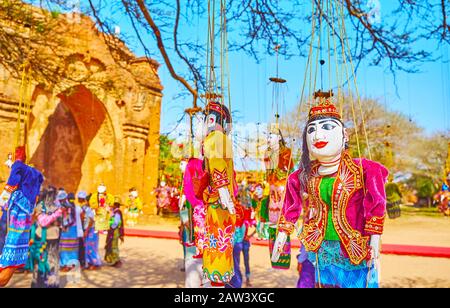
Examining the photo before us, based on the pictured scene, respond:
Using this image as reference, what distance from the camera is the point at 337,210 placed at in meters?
2.11

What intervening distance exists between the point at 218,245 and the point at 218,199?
281mm

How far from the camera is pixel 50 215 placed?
4391mm

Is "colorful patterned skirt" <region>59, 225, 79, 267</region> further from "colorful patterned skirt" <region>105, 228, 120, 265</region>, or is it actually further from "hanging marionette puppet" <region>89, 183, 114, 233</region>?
"colorful patterned skirt" <region>105, 228, 120, 265</region>

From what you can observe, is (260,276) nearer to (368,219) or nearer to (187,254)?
(187,254)

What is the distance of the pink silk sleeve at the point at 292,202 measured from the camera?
2.26 m

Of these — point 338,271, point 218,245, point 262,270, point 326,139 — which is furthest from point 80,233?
point 326,139

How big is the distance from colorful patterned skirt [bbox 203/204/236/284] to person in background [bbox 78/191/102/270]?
421 centimetres

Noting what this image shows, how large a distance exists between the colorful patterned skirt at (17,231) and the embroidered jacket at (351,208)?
5.82 feet

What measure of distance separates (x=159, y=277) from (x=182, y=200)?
2750mm

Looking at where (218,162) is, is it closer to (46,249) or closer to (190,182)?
(190,182)

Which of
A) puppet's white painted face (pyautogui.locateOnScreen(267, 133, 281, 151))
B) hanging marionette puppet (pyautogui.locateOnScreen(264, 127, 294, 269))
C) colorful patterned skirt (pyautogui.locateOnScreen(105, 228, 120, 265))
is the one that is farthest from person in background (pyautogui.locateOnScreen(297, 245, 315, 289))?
colorful patterned skirt (pyautogui.locateOnScreen(105, 228, 120, 265))

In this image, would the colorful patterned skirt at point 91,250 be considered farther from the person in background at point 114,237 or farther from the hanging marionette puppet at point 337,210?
the hanging marionette puppet at point 337,210

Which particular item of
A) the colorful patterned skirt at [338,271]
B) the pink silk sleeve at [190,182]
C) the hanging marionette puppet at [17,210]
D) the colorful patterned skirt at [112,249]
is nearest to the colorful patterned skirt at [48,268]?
→ the colorful patterned skirt at [112,249]

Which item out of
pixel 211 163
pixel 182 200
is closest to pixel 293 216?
pixel 211 163
